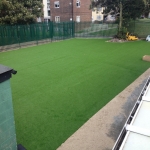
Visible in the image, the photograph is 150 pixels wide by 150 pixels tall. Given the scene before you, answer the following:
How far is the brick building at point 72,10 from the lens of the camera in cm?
2644

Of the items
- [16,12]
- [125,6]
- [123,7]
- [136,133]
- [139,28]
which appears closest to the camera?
[136,133]

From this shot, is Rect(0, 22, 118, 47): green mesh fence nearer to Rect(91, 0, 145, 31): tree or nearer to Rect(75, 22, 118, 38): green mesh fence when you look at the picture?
Rect(75, 22, 118, 38): green mesh fence

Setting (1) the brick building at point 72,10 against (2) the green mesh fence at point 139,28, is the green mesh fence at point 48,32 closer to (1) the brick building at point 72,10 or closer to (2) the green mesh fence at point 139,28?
(2) the green mesh fence at point 139,28

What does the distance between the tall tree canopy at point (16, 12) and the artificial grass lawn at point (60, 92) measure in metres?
6.16

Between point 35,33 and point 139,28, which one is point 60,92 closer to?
point 35,33

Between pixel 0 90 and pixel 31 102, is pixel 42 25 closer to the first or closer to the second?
pixel 31 102

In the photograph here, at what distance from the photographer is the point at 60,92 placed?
199 inches

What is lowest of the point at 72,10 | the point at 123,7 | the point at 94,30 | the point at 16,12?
the point at 94,30

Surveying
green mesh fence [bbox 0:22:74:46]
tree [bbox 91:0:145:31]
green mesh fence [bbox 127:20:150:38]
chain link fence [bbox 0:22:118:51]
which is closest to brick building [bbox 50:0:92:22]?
chain link fence [bbox 0:22:118:51]

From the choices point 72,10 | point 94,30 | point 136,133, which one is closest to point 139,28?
Result: point 94,30

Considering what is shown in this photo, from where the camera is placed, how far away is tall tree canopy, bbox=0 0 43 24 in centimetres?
1318

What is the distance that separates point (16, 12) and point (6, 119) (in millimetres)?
13589

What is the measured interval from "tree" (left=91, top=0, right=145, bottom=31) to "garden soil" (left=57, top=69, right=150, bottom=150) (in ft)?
42.2

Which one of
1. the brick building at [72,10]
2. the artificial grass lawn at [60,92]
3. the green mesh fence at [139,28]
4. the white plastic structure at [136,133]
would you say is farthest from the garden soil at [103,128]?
the brick building at [72,10]
